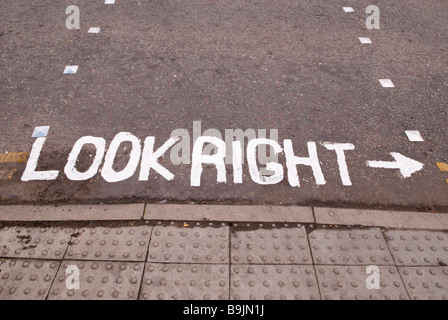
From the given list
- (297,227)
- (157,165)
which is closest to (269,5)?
(157,165)

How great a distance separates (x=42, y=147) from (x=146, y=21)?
3358mm

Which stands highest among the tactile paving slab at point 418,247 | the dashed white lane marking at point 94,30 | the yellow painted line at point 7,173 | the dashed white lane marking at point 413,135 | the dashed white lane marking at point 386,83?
the dashed white lane marking at point 386,83

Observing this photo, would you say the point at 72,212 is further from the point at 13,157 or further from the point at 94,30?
the point at 94,30

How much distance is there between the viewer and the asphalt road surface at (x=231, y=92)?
386cm

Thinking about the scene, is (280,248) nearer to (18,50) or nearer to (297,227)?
(297,227)

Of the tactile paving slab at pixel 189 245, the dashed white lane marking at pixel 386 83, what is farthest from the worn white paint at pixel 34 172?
the dashed white lane marking at pixel 386 83

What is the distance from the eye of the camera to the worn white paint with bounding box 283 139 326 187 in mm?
3936

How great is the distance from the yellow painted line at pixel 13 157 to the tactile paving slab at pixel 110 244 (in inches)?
55.2

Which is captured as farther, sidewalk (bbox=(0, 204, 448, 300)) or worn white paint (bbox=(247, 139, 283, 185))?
worn white paint (bbox=(247, 139, 283, 185))

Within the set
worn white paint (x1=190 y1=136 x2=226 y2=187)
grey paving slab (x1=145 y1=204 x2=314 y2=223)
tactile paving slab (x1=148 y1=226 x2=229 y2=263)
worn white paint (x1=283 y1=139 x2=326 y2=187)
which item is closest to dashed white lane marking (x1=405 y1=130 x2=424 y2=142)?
worn white paint (x1=283 y1=139 x2=326 y2=187)

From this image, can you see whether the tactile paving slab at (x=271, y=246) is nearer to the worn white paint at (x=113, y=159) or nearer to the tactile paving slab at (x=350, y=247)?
the tactile paving slab at (x=350, y=247)

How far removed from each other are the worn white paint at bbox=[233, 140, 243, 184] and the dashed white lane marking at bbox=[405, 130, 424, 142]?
2.31 m

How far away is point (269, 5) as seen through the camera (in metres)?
6.83

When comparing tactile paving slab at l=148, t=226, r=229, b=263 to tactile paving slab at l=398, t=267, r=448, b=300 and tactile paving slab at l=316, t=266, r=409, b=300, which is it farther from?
tactile paving slab at l=398, t=267, r=448, b=300
